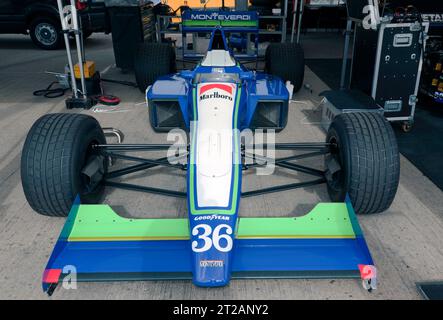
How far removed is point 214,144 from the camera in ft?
8.50

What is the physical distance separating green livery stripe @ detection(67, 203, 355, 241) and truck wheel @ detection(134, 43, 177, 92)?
3.63 metres

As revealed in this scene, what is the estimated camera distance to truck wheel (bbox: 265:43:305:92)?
224 inches

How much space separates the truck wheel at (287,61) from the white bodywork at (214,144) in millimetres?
2772

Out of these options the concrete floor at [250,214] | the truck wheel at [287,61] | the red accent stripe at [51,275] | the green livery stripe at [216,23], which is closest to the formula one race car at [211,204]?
the red accent stripe at [51,275]

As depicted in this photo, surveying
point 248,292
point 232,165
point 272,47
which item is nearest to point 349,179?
point 232,165

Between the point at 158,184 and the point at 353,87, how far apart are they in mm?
3395

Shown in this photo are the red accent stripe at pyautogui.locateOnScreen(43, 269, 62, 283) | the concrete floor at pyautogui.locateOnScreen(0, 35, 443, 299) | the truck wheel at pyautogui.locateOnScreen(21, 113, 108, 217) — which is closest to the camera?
the red accent stripe at pyautogui.locateOnScreen(43, 269, 62, 283)

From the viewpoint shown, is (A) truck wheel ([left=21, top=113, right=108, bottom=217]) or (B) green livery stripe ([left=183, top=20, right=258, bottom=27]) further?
(B) green livery stripe ([left=183, top=20, right=258, bottom=27])

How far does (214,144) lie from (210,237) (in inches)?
→ 26.6

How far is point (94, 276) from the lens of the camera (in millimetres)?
2135

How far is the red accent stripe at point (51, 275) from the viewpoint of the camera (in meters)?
2.07

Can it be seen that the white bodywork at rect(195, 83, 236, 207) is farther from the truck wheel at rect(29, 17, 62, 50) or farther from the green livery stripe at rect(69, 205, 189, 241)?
the truck wheel at rect(29, 17, 62, 50)

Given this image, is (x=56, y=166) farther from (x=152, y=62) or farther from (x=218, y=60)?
(x=152, y=62)

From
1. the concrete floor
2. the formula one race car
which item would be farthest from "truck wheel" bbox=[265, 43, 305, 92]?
the formula one race car
